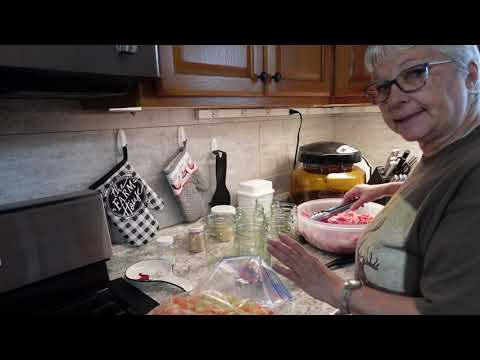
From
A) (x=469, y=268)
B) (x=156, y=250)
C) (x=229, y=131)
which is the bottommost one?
(x=156, y=250)

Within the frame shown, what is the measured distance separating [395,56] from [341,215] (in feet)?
1.92

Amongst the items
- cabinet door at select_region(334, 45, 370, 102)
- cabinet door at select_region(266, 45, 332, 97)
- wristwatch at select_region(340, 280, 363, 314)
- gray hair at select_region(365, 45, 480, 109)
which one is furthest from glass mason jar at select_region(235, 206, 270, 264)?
cabinet door at select_region(334, 45, 370, 102)

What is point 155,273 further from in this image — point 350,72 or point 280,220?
point 350,72

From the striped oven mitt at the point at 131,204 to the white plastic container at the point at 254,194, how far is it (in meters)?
0.35

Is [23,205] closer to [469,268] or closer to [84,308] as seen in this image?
[84,308]

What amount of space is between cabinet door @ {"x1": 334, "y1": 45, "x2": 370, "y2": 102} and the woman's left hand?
0.86 metres

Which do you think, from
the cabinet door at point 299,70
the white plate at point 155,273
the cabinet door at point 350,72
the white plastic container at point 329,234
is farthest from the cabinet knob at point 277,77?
the white plate at point 155,273

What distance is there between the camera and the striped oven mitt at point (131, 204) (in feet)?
3.12

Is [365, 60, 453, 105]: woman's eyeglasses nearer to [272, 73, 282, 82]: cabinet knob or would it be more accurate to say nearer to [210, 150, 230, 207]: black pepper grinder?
[272, 73, 282, 82]: cabinet knob

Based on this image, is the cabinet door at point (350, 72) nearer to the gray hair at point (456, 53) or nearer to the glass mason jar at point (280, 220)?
the glass mason jar at point (280, 220)

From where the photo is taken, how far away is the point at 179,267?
894mm

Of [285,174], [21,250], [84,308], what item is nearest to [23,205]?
[21,250]

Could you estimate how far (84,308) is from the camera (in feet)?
2.27
